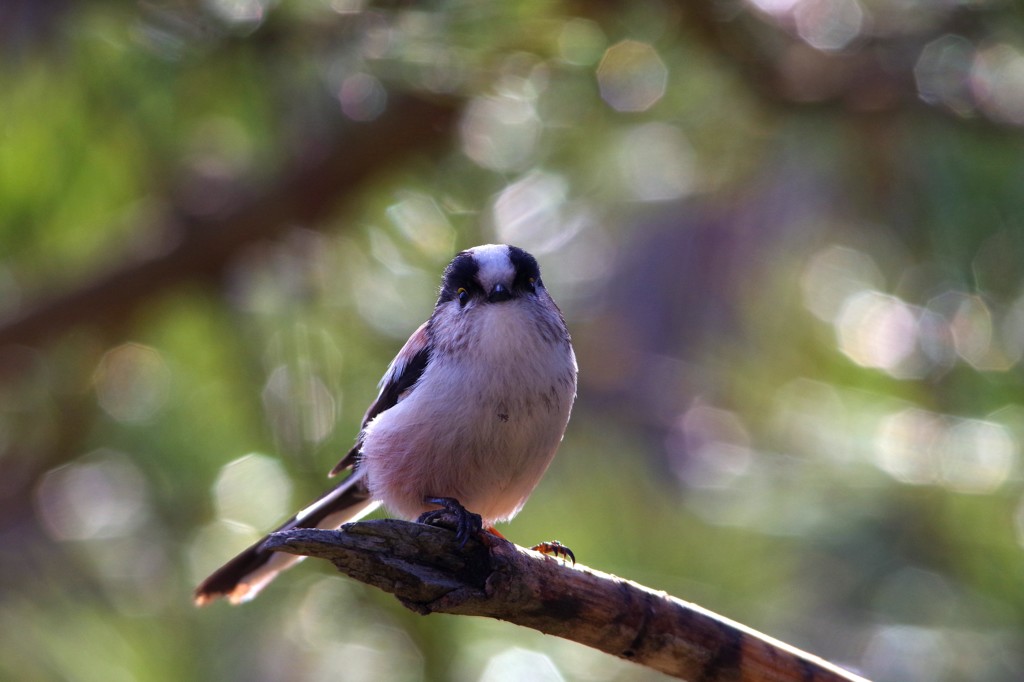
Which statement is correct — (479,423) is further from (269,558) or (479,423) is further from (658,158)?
(658,158)

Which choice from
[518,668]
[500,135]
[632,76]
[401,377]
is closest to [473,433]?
[401,377]

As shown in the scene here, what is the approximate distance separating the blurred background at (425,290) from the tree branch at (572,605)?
1.31 metres

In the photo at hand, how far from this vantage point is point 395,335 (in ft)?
12.3

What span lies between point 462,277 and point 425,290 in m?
1.00

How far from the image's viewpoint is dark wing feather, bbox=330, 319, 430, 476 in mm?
2818

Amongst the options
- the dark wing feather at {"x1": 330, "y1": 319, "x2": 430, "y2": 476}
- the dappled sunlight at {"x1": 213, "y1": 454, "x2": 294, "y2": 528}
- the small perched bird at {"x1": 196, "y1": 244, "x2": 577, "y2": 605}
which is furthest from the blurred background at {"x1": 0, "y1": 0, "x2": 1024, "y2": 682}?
the small perched bird at {"x1": 196, "y1": 244, "x2": 577, "y2": 605}

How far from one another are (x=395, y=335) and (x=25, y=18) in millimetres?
1592

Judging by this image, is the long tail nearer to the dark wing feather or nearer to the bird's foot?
the dark wing feather

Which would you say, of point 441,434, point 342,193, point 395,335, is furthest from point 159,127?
point 441,434

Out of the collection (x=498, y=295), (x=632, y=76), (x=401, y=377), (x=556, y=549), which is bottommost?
(x=556, y=549)

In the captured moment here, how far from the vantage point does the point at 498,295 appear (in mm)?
2787

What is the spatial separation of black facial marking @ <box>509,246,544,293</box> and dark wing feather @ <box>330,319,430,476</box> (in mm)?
292

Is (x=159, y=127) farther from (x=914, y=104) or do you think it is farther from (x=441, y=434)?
(x=914, y=104)

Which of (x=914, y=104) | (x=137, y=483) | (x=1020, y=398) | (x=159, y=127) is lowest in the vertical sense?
(x=137, y=483)
